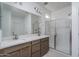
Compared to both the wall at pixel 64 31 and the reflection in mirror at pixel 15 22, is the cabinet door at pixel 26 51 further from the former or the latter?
the wall at pixel 64 31

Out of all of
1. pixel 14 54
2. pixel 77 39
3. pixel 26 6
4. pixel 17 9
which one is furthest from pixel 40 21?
pixel 14 54

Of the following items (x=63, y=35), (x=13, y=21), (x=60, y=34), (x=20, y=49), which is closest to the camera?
(x=20, y=49)

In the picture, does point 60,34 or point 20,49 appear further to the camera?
point 60,34

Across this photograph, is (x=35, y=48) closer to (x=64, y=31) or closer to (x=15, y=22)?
(x=15, y=22)

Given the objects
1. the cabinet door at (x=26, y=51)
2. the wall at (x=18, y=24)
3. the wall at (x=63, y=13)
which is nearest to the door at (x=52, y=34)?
the wall at (x=63, y=13)

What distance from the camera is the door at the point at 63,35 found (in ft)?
10.8

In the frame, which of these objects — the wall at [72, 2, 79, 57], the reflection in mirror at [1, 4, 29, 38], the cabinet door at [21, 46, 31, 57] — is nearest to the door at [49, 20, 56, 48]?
the wall at [72, 2, 79, 57]

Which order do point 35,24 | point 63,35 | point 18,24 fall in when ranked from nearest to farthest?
point 18,24 → point 35,24 → point 63,35

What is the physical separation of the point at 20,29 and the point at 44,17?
183cm

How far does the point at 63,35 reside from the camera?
11.7 ft

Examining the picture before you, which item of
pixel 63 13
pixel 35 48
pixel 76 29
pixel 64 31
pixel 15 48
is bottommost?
pixel 35 48

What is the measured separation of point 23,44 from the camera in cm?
190

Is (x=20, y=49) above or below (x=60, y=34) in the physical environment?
below

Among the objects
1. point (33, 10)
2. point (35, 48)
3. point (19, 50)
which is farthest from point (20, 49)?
point (33, 10)
